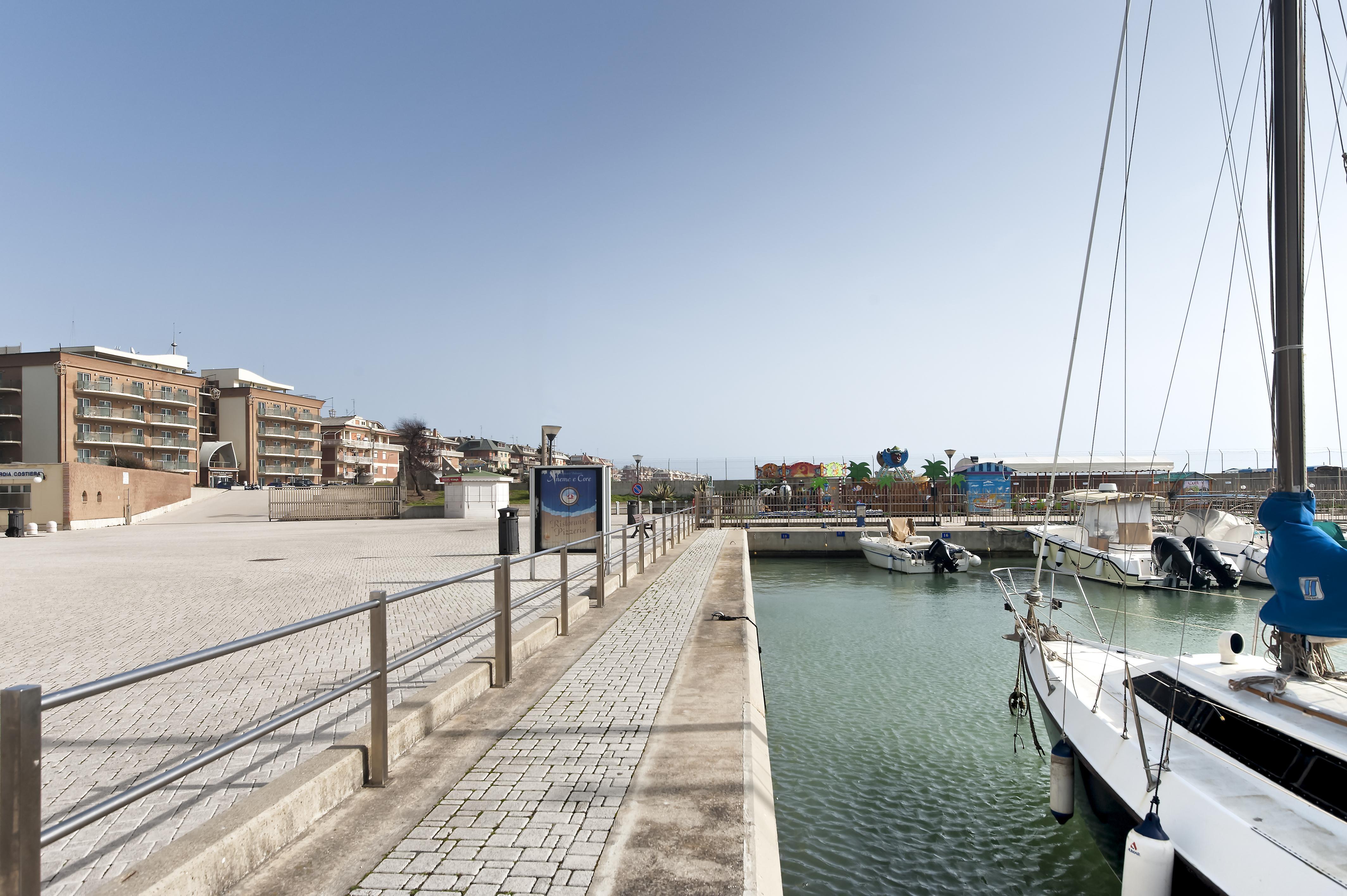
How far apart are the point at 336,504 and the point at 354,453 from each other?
224 ft

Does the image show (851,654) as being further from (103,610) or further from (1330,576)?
(103,610)

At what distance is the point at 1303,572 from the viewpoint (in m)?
5.57

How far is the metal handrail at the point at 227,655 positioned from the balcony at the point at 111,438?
78.0m

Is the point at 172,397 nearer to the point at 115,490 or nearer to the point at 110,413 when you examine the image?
the point at 110,413

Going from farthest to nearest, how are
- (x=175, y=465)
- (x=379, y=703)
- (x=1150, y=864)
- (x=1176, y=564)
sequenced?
(x=175, y=465)
(x=1176, y=564)
(x=379, y=703)
(x=1150, y=864)

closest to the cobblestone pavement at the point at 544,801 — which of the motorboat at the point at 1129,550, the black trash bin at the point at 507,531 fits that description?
the black trash bin at the point at 507,531

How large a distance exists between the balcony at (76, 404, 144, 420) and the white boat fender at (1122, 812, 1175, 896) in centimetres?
8254

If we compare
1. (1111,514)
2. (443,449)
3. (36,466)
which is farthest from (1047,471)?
(443,449)

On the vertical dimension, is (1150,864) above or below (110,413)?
below

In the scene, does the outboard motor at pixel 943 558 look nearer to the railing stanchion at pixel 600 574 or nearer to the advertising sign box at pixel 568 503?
the advertising sign box at pixel 568 503

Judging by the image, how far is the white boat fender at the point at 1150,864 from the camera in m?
4.04

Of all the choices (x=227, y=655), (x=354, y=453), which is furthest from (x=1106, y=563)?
(x=354, y=453)

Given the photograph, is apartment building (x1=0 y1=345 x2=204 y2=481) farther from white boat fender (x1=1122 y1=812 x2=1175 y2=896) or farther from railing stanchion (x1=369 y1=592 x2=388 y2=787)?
white boat fender (x1=1122 y1=812 x2=1175 y2=896)

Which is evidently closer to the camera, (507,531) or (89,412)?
(507,531)
